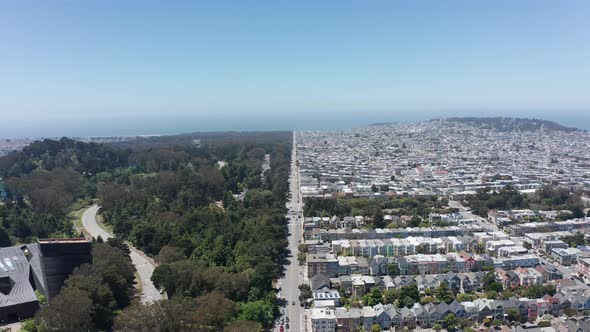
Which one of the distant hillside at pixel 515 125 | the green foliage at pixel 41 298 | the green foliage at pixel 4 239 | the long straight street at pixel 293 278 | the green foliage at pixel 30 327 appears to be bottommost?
the long straight street at pixel 293 278

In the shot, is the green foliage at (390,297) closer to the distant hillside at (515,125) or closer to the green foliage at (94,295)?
the green foliage at (94,295)

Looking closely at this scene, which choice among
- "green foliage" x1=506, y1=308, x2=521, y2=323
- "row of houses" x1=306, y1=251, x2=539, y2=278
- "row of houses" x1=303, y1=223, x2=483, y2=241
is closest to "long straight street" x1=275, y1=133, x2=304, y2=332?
"row of houses" x1=306, y1=251, x2=539, y2=278

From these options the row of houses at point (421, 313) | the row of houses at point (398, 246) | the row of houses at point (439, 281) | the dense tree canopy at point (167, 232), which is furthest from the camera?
the row of houses at point (398, 246)

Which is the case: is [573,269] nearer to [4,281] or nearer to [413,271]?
[413,271]

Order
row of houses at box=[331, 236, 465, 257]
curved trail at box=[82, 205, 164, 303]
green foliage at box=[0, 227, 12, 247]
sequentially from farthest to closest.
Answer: green foliage at box=[0, 227, 12, 247] → row of houses at box=[331, 236, 465, 257] → curved trail at box=[82, 205, 164, 303]

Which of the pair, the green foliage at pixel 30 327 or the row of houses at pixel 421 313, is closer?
the green foliage at pixel 30 327

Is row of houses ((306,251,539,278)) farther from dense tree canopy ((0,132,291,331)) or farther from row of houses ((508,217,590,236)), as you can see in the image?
row of houses ((508,217,590,236))

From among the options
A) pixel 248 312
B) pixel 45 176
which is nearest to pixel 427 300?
pixel 248 312

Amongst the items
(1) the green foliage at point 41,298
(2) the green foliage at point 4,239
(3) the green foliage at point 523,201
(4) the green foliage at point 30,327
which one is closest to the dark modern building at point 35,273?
(1) the green foliage at point 41,298
